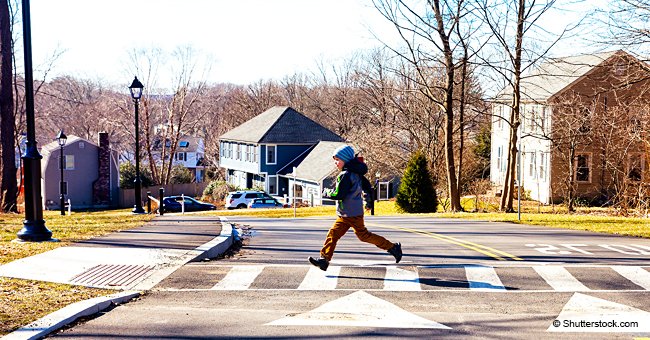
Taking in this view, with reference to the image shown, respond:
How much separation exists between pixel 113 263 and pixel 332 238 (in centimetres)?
302

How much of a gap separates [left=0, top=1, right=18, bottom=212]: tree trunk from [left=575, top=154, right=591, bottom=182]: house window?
31.0 meters

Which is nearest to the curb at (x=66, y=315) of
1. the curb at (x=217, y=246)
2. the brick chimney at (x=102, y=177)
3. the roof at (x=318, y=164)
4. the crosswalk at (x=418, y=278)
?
the crosswalk at (x=418, y=278)

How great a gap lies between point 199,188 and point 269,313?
216 feet

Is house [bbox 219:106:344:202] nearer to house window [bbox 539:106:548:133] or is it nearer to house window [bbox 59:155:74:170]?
house window [bbox 59:155:74:170]

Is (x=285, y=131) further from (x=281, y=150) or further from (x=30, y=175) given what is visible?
(x=30, y=175)

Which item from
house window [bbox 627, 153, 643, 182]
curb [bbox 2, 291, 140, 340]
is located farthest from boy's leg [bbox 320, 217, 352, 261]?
house window [bbox 627, 153, 643, 182]

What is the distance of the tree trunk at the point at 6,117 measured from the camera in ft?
87.1

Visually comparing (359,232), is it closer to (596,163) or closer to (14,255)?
(14,255)

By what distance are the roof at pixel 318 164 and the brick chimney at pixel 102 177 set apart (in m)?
16.6

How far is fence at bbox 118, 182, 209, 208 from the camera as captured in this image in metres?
62.8

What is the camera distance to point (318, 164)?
56531mm

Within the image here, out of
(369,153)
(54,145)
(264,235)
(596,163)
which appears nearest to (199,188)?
(54,145)

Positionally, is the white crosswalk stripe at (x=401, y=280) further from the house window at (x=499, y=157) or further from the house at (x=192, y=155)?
the house at (x=192, y=155)

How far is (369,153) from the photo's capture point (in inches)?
1976
